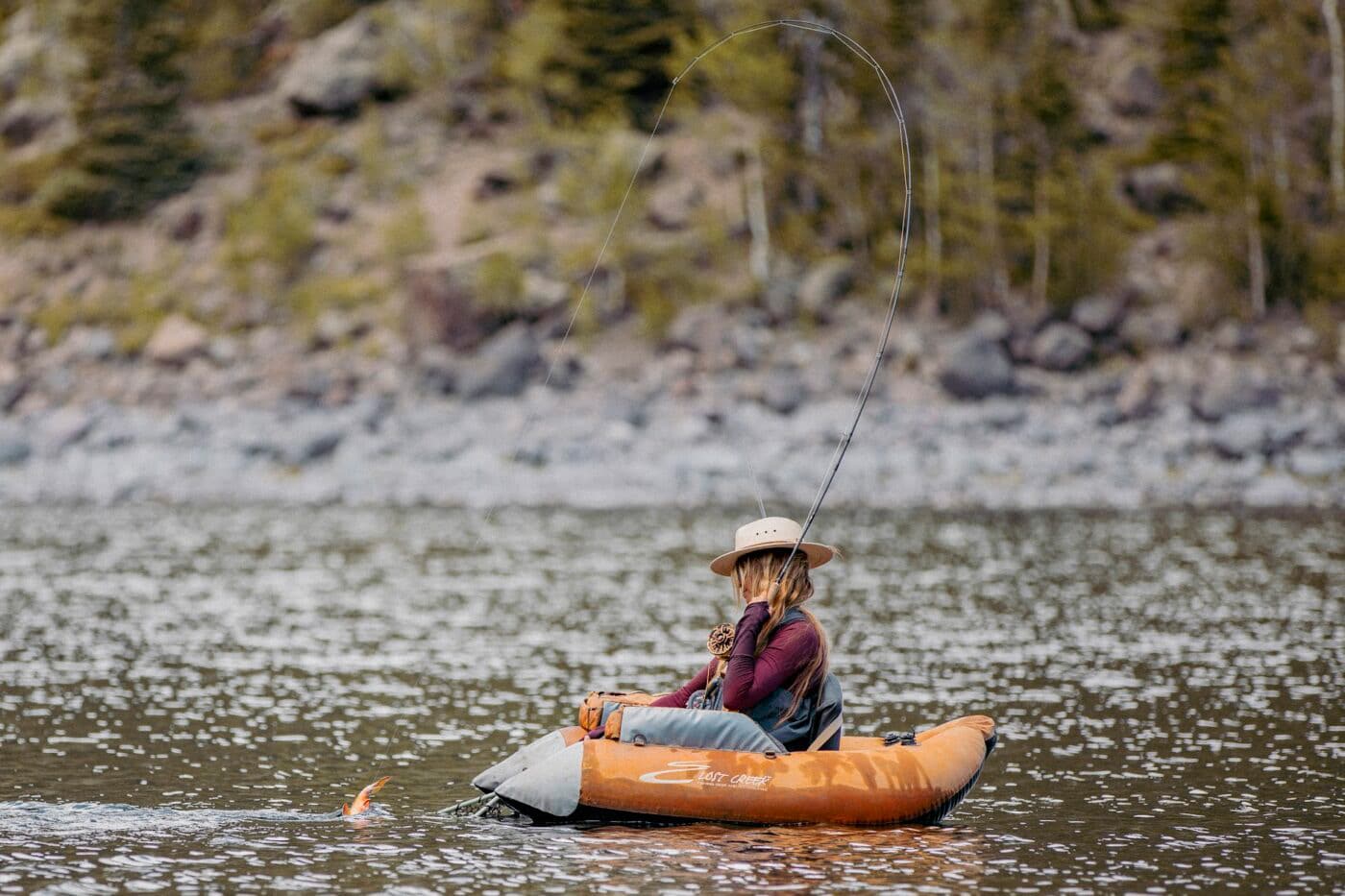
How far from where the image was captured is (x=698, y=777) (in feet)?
35.9

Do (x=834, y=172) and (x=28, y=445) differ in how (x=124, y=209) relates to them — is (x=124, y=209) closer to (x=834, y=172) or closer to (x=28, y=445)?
(x=28, y=445)

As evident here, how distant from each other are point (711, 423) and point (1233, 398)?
1451cm

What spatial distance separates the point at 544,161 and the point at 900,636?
48207 mm

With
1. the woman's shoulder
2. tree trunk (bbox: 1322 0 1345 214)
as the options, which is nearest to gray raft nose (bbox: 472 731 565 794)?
the woman's shoulder

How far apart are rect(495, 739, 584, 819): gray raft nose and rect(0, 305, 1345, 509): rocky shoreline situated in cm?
2711

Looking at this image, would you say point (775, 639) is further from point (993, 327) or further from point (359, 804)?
point (993, 327)

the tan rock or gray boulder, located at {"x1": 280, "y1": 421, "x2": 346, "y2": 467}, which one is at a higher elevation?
the tan rock

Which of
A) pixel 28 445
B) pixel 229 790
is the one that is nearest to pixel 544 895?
pixel 229 790

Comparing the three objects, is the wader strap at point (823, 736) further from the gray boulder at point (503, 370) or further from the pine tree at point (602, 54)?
the pine tree at point (602, 54)

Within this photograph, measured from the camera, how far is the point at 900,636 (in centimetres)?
2111

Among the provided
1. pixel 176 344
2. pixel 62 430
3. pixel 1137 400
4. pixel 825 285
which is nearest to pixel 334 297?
pixel 176 344

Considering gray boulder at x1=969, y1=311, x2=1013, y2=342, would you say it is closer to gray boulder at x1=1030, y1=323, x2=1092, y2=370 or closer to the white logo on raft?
gray boulder at x1=1030, y1=323, x2=1092, y2=370

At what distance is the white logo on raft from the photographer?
10906 millimetres

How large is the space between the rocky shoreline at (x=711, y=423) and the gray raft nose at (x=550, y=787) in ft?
88.9
